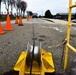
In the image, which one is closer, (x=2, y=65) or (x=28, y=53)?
(x=28, y=53)

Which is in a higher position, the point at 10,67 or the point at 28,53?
the point at 28,53

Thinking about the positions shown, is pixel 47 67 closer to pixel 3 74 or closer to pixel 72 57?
pixel 3 74

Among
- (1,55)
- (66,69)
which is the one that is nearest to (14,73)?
(66,69)

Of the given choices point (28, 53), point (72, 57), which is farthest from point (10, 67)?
point (72, 57)

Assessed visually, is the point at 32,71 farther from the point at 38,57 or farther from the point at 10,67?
the point at 10,67

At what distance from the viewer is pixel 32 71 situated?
4355 millimetres

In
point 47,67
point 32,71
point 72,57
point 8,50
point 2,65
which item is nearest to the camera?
point 32,71

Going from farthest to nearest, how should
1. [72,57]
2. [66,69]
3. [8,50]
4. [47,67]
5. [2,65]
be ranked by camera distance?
[8,50]
[72,57]
[2,65]
[66,69]
[47,67]

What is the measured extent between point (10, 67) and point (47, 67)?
39.1 inches

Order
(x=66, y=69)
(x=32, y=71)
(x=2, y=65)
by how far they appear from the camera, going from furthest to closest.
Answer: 1. (x=2, y=65)
2. (x=66, y=69)
3. (x=32, y=71)

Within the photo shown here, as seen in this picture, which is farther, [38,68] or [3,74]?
→ [3,74]

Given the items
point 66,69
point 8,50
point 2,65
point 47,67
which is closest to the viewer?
point 47,67

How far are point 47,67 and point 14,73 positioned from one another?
0.70 m

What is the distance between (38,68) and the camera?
177 inches
